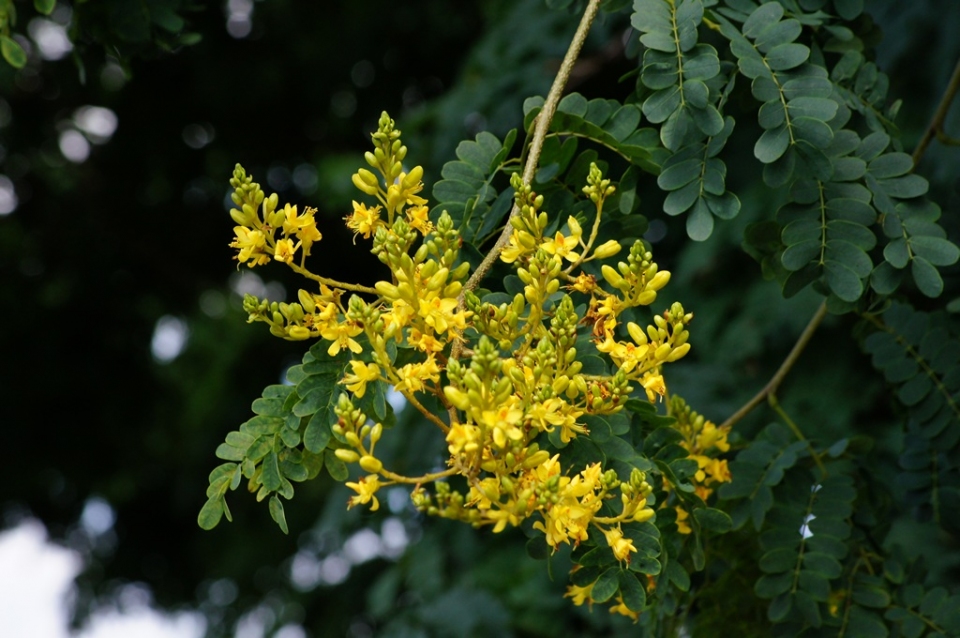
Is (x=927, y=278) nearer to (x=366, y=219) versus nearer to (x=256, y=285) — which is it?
(x=366, y=219)

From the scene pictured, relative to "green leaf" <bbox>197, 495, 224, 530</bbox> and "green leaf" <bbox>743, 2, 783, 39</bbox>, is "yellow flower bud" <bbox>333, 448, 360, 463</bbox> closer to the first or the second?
"green leaf" <bbox>197, 495, 224, 530</bbox>

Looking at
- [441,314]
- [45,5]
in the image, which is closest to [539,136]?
[441,314]

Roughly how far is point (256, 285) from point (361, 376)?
14.1 ft

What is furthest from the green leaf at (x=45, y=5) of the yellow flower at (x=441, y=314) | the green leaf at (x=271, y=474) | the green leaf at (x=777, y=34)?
the green leaf at (x=777, y=34)

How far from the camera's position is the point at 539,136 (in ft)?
5.45

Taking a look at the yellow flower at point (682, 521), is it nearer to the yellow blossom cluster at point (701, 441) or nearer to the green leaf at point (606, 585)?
the yellow blossom cluster at point (701, 441)

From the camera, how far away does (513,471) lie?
130 cm

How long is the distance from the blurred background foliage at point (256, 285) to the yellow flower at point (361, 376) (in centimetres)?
183

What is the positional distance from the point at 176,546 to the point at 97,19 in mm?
4729

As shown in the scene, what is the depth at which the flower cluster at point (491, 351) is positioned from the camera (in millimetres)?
1269

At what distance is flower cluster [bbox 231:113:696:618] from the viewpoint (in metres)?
1.27

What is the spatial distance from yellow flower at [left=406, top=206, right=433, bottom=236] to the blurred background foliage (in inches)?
68.3

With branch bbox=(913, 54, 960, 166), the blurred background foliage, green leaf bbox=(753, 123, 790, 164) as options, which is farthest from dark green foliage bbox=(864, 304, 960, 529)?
the blurred background foliage

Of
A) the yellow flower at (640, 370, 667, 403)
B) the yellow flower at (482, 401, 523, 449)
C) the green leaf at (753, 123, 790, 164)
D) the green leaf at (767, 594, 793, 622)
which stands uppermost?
the yellow flower at (482, 401, 523, 449)
